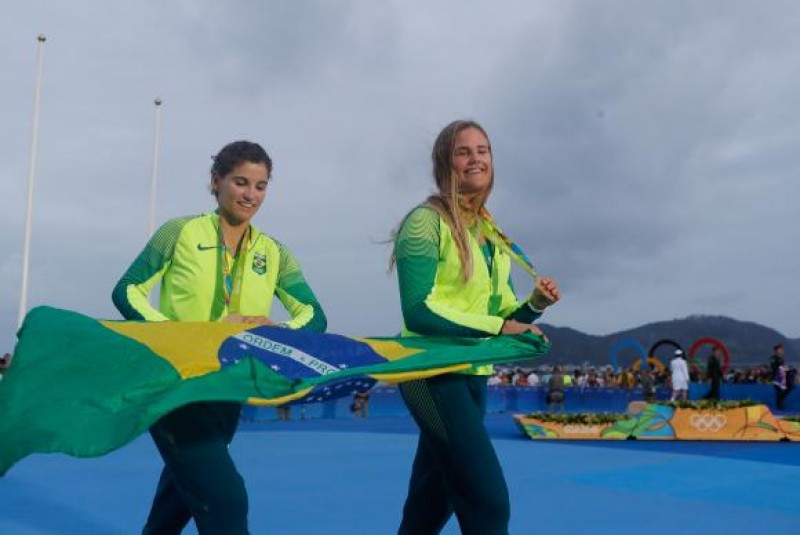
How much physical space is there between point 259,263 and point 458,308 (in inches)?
36.8

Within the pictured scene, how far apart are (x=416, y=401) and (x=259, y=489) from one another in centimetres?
500

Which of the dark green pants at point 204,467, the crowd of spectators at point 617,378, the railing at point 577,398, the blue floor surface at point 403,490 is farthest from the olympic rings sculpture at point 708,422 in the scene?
the crowd of spectators at point 617,378

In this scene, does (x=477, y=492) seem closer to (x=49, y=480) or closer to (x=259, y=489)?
(x=259, y=489)

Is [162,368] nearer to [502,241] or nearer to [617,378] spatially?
[502,241]

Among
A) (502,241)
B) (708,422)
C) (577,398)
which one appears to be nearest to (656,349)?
(577,398)

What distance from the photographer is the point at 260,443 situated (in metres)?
13.0

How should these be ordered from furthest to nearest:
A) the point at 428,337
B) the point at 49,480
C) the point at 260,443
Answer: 1. the point at 260,443
2. the point at 49,480
3. the point at 428,337

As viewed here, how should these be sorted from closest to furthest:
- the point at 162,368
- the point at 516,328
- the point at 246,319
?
the point at 162,368 < the point at 516,328 < the point at 246,319

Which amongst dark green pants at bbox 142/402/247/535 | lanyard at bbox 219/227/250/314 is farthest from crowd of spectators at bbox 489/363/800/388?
dark green pants at bbox 142/402/247/535

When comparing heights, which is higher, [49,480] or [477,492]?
[477,492]

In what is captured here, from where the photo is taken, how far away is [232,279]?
3.30 meters

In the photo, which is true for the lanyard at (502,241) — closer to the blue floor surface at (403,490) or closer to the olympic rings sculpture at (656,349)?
the blue floor surface at (403,490)

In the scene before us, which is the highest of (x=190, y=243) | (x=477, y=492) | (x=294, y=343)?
(x=190, y=243)

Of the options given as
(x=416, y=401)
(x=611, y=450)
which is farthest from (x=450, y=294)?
(x=611, y=450)
